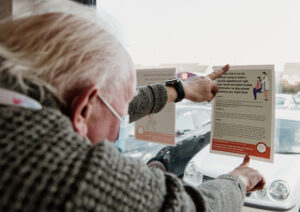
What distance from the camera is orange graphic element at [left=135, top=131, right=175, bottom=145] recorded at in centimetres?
145

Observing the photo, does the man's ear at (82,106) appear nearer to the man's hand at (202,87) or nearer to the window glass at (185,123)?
the man's hand at (202,87)

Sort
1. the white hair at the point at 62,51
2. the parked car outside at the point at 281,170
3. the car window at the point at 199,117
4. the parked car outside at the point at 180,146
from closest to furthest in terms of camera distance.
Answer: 1. the white hair at the point at 62,51
2. the parked car outside at the point at 281,170
3. the parked car outside at the point at 180,146
4. the car window at the point at 199,117

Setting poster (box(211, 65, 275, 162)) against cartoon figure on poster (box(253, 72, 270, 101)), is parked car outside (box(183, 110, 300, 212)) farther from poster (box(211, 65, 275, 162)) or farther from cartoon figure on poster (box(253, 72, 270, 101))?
cartoon figure on poster (box(253, 72, 270, 101))

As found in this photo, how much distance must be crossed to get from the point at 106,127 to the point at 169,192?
→ 0.87 ft

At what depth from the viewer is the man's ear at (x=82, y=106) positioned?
60cm

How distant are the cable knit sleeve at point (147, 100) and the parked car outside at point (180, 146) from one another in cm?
103

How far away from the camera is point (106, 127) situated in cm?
73

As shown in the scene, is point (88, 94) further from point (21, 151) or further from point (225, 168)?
point (225, 168)

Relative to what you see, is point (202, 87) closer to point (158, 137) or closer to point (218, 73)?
point (218, 73)

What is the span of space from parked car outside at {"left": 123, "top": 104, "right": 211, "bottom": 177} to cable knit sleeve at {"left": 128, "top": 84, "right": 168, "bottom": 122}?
1032 millimetres

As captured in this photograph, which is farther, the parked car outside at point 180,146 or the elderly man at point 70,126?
the parked car outside at point 180,146

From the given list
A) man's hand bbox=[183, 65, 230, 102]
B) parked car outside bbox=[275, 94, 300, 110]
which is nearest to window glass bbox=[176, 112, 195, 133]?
parked car outside bbox=[275, 94, 300, 110]

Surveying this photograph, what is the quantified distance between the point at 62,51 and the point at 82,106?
0.14 meters

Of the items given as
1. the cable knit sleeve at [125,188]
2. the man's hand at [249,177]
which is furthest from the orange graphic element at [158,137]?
the cable knit sleeve at [125,188]
